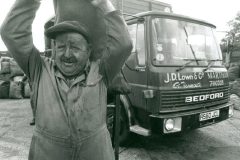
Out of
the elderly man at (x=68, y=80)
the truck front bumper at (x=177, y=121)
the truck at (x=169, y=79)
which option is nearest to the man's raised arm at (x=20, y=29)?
the elderly man at (x=68, y=80)

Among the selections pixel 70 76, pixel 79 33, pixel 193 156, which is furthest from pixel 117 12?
pixel 193 156

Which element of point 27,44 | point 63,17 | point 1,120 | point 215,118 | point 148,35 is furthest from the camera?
point 1,120

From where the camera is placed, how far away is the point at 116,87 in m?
→ 2.12

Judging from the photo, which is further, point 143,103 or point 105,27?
point 143,103

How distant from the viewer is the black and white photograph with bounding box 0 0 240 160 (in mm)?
1507

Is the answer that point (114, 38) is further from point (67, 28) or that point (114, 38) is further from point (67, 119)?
point (67, 119)

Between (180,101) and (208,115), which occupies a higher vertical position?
(180,101)

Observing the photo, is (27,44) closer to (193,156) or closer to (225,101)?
(193,156)

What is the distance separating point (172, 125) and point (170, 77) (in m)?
0.66

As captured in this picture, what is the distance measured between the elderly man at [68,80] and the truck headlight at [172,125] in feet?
6.54

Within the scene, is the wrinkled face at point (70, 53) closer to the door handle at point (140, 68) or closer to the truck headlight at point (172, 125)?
the truck headlight at point (172, 125)

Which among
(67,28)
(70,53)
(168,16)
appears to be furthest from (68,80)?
(168,16)

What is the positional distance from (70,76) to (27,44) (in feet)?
1.00

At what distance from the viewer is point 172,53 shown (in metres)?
3.85
